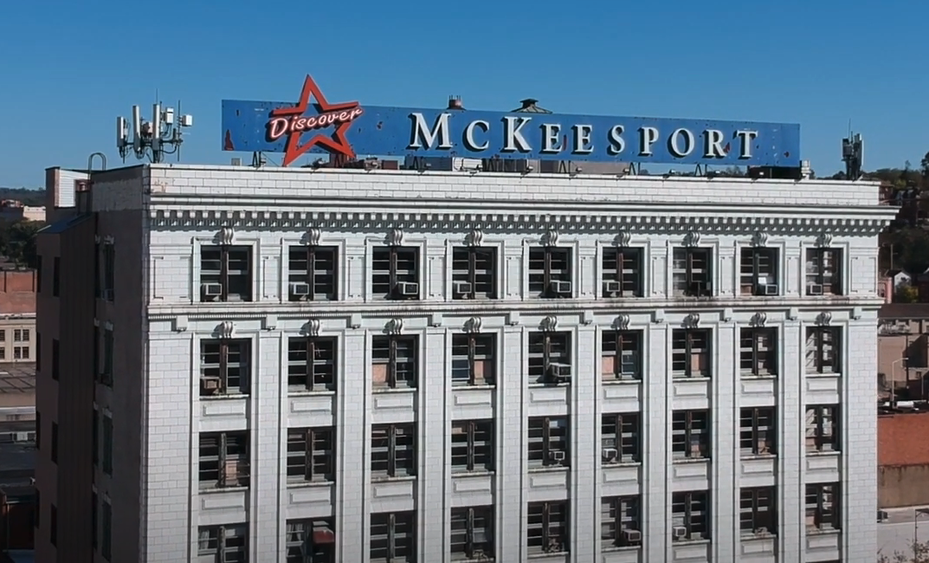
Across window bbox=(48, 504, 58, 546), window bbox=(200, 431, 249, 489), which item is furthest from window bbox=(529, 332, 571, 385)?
window bbox=(48, 504, 58, 546)

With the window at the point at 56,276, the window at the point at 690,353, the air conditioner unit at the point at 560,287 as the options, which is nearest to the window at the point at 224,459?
the air conditioner unit at the point at 560,287

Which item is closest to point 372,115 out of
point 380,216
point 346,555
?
point 380,216

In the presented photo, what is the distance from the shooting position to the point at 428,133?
124 ft

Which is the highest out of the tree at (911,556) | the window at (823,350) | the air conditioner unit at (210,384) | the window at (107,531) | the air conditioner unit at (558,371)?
the window at (823,350)

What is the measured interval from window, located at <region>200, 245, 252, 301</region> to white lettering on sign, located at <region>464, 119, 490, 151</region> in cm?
779

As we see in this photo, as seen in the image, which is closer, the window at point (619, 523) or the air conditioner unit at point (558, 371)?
the air conditioner unit at point (558, 371)

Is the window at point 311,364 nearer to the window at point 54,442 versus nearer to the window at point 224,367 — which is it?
the window at point 224,367

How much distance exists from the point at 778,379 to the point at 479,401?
9.83m

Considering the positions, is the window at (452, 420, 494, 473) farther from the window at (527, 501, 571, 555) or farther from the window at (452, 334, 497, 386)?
the window at (527, 501, 571, 555)

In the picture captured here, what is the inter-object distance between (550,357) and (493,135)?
697cm

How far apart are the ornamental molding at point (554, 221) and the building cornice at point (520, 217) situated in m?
0.03

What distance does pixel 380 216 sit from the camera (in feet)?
116

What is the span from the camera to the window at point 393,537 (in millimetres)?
36188

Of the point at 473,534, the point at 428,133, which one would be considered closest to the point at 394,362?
the point at 473,534
